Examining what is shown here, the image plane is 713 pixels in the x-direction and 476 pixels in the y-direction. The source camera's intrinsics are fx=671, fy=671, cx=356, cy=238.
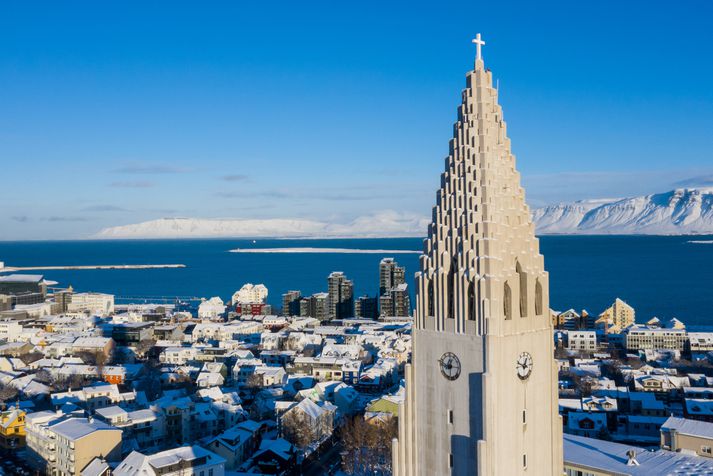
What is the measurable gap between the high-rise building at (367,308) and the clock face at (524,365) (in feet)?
Result: 349

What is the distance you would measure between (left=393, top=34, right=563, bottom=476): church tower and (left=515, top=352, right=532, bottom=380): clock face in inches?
0.7

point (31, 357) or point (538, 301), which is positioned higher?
point (538, 301)

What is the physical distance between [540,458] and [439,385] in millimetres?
2441

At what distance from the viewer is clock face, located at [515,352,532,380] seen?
12109mm

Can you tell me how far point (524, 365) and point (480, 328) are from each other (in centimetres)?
128

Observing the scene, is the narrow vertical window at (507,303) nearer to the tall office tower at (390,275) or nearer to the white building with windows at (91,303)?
the tall office tower at (390,275)

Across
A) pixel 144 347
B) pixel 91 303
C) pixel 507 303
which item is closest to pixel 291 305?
pixel 91 303

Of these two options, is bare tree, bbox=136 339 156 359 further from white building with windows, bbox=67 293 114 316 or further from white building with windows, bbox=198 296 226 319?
white building with windows, bbox=67 293 114 316

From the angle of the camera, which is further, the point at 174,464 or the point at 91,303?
the point at 91,303

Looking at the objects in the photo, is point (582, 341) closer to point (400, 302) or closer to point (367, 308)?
point (400, 302)

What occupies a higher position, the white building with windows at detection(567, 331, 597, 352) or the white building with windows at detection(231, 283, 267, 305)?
the white building with windows at detection(231, 283, 267, 305)

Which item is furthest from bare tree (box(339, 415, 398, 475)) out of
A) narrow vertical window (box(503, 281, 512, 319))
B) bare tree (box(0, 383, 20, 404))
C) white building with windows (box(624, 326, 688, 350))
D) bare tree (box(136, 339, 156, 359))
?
white building with windows (box(624, 326, 688, 350))

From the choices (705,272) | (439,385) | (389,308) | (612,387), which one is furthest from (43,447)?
(705,272)

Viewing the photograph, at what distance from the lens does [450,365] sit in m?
12.3
